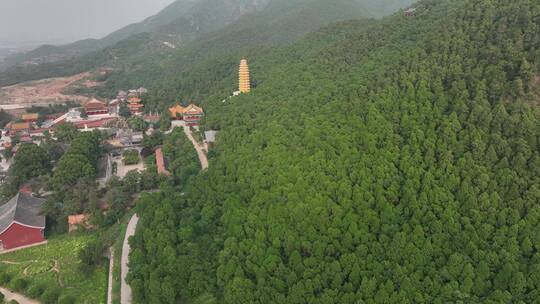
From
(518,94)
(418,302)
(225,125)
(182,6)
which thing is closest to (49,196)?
(225,125)

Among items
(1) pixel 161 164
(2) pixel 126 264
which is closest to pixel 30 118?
(1) pixel 161 164

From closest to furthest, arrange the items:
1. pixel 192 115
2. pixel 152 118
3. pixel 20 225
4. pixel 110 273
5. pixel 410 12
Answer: pixel 110 273
pixel 20 225
pixel 410 12
pixel 192 115
pixel 152 118

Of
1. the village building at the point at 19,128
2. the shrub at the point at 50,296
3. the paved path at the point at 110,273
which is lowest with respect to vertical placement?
the paved path at the point at 110,273

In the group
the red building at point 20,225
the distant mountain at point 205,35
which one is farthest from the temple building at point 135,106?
the distant mountain at point 205,35

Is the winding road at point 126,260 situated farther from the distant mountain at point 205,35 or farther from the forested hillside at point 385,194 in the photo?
the distant mountain at point 205,35

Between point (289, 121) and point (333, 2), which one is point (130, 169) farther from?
point (333, 2)

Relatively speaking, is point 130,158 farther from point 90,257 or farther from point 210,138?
point 90,257

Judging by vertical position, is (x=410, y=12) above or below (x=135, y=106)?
above
